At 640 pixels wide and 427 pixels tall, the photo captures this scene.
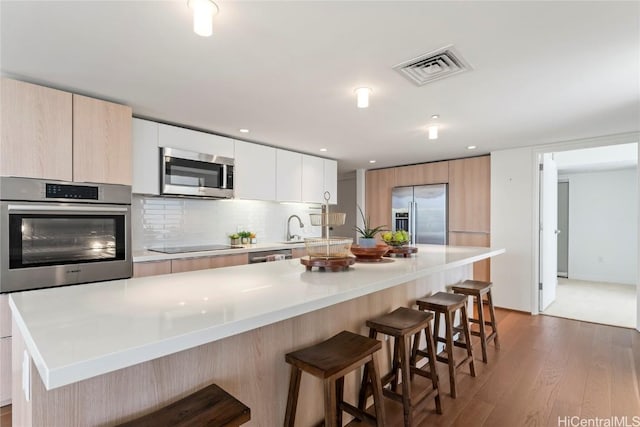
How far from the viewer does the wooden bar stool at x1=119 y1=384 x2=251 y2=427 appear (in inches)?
38.7

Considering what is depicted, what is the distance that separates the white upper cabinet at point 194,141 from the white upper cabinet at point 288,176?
2.34 feet

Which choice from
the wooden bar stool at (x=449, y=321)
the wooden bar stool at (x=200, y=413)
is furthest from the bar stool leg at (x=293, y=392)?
the wooden bar stool at (x=449, y=321)

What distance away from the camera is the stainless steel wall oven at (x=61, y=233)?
6.76ft

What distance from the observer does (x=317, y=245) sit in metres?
1.95

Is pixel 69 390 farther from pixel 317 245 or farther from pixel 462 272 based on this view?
pixel 462 272

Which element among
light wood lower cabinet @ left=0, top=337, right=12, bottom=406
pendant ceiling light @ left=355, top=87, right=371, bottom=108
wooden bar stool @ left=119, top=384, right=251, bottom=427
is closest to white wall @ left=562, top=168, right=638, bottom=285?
pendant ceiling light @ left=355, top=87, right=371, bottom=108

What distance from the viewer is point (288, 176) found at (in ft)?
13.9

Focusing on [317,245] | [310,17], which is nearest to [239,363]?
[317,245]

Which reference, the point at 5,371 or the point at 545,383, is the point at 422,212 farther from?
the point at 5,371

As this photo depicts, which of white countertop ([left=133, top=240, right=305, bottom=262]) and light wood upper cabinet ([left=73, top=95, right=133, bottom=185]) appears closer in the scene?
light wood upper cabinet ([left=73, top=95, right=133, bottom=185])

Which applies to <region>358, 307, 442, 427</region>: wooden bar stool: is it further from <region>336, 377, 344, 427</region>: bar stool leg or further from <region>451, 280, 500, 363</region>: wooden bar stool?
<region>451, 280, 500, 363</region>: wooden bar stool

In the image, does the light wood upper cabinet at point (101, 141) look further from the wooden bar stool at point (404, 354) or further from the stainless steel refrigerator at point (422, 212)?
the stainless steel refrigerator at point (422, 212)

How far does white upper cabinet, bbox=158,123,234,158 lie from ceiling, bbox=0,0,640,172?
0.10m

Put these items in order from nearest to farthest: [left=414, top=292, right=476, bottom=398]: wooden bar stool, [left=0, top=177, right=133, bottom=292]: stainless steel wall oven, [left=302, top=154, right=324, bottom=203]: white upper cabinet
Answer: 1. [left=0, top=177, right=133, bottom=292]: stainless steel wall oven
2. [left=414, top=292, right=476, bottom=398]: wooden bar stool
3. [left=302, top=154, right=324, bottom=203]: white upper cabinet
